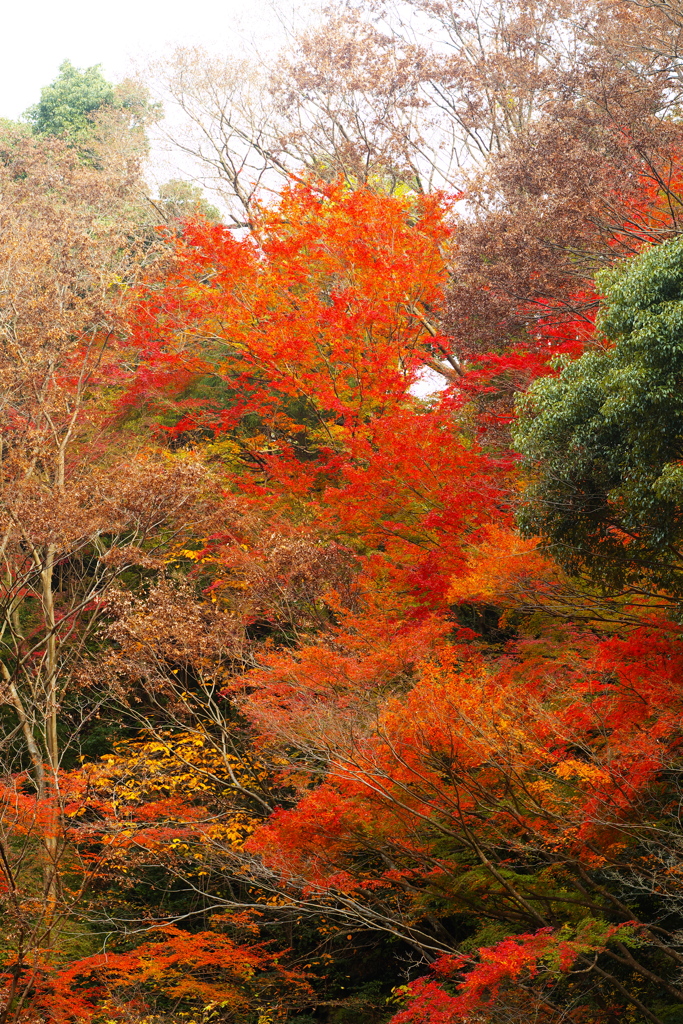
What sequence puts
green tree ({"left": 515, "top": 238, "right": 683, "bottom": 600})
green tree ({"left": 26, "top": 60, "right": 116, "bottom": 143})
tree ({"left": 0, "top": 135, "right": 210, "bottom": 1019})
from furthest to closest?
1. green tree ({"left": 26, "top": 60, "right": 116, "bottom": 143})
2. tree ({"left": 0, "top": 135, "right": 210, "bottom": 1019})
3. green tree ({"left": 515, "top": 238, "right": 683, "bottom": 600})

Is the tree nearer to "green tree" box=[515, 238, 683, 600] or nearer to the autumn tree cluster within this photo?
the autumn tree cluster

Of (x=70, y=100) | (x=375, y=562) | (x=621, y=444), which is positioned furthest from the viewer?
(x=70, y=100)

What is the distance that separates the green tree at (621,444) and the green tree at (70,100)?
73.7 feet

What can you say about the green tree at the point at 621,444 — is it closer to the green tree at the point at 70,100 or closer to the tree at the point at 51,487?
the tree at the point at 51,487

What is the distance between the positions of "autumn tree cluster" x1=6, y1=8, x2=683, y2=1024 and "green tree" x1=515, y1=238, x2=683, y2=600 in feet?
0.12

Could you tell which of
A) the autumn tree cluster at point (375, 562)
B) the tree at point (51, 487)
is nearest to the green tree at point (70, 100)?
the autumn tree cluster at point (375, 562)

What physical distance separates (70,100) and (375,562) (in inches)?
852

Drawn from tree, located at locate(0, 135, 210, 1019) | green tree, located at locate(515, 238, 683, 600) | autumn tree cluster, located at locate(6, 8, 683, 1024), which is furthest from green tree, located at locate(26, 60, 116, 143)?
green tree, located at locate(515, 238, 683, 600)

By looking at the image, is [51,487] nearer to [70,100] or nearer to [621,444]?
[621,444]

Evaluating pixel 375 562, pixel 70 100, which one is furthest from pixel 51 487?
pixel 70 100

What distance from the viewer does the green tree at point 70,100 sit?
27.2m

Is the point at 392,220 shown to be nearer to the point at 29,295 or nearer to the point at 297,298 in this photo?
the point at 297,298

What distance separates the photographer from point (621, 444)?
8.62 meters

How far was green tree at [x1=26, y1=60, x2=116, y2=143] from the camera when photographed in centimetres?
2717
